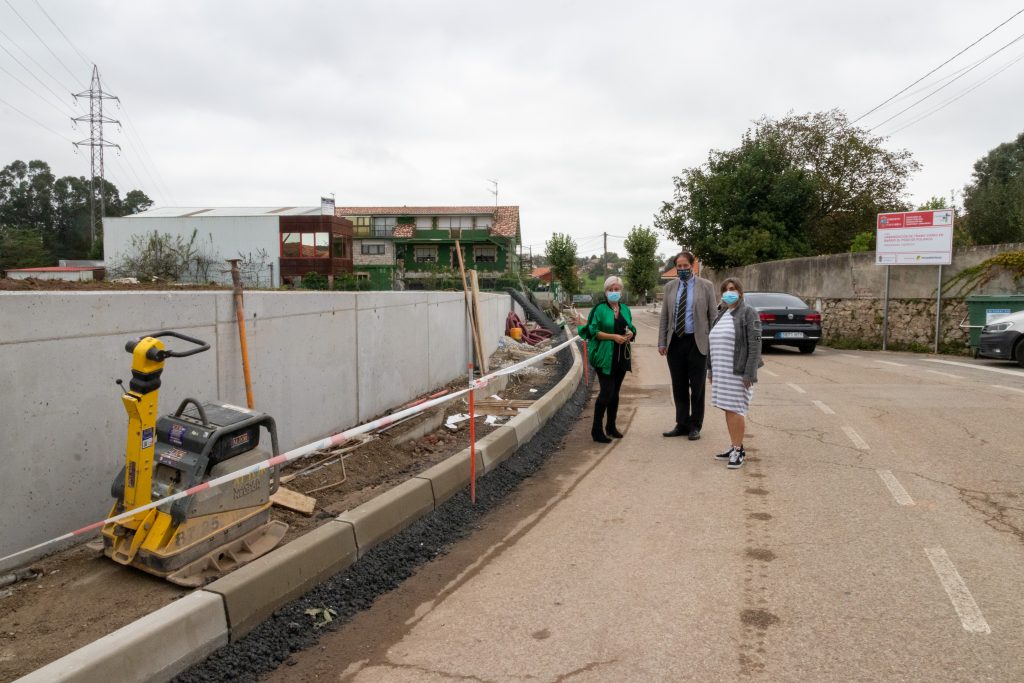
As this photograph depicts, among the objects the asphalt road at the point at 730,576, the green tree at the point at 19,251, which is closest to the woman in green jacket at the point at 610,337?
the asphalt road at the point at 730,576

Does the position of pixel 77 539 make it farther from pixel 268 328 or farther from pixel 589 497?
pixel 589 497

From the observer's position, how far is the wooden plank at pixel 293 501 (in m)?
4.71

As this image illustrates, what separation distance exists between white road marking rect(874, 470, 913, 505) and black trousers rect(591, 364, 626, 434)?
2552 millimetres

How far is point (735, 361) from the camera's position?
6.75 meters

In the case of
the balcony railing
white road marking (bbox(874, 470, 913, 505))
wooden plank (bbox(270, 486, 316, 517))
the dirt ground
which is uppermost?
the balcony railing

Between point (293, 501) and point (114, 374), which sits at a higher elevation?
point (114, 374)

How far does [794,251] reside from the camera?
33.2 m

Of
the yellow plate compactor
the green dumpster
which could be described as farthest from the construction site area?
the green dumpster

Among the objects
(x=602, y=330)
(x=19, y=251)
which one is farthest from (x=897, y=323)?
(x=19, y=251)

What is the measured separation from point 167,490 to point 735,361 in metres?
4.92

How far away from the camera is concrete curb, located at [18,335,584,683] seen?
279cm

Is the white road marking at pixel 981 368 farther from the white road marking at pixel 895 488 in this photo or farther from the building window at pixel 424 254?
the building window at pixel 424 254

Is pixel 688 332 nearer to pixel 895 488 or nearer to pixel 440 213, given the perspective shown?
pixel 895 488

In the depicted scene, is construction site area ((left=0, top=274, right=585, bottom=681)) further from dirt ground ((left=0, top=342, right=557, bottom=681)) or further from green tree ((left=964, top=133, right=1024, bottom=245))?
green tree ((left=964, top=133, right=1024, bottom=245))
